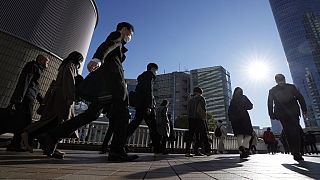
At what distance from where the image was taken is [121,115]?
3.05 m

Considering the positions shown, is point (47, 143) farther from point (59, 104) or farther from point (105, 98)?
point (105, 98)

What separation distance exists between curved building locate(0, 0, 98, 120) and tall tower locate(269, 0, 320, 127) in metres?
89.4

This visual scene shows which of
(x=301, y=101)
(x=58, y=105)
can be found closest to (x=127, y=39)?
(x=58, y=105)

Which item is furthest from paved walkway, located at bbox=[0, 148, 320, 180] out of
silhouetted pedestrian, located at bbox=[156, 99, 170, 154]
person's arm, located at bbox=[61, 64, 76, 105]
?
silhouetted pedestrian, located at bbox=[156, 99, 170, 154]

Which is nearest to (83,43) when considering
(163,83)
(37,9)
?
(37,9)

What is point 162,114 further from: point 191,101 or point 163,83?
Answer: point 163,83

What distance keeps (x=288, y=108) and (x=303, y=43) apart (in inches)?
4354

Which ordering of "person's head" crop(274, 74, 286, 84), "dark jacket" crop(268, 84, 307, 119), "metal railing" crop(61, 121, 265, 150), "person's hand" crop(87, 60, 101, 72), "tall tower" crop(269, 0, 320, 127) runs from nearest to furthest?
1. "person's hand" crop(87, 60, 101, 72)
2. "dark jacket" crop(268, 84, 307, 119)
3. "person's head" crop(274, 74, 286, 84)
4. "metal railing" crop(61, 121, 265, 150)
5. "tall tower" crop(269, 0, 320, 127)

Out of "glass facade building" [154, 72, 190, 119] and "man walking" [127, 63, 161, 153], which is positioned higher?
"glass facade building" [154, 72, 190, 119]

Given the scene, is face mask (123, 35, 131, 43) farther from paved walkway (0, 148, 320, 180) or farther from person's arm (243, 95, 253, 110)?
person's arm (243, 95, 253, 110)

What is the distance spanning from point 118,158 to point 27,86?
7.90 feet

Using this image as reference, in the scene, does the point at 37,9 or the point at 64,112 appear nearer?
the point at 64,112

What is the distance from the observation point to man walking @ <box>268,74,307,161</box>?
4809 millimetres

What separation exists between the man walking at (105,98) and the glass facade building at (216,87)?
298 feet
